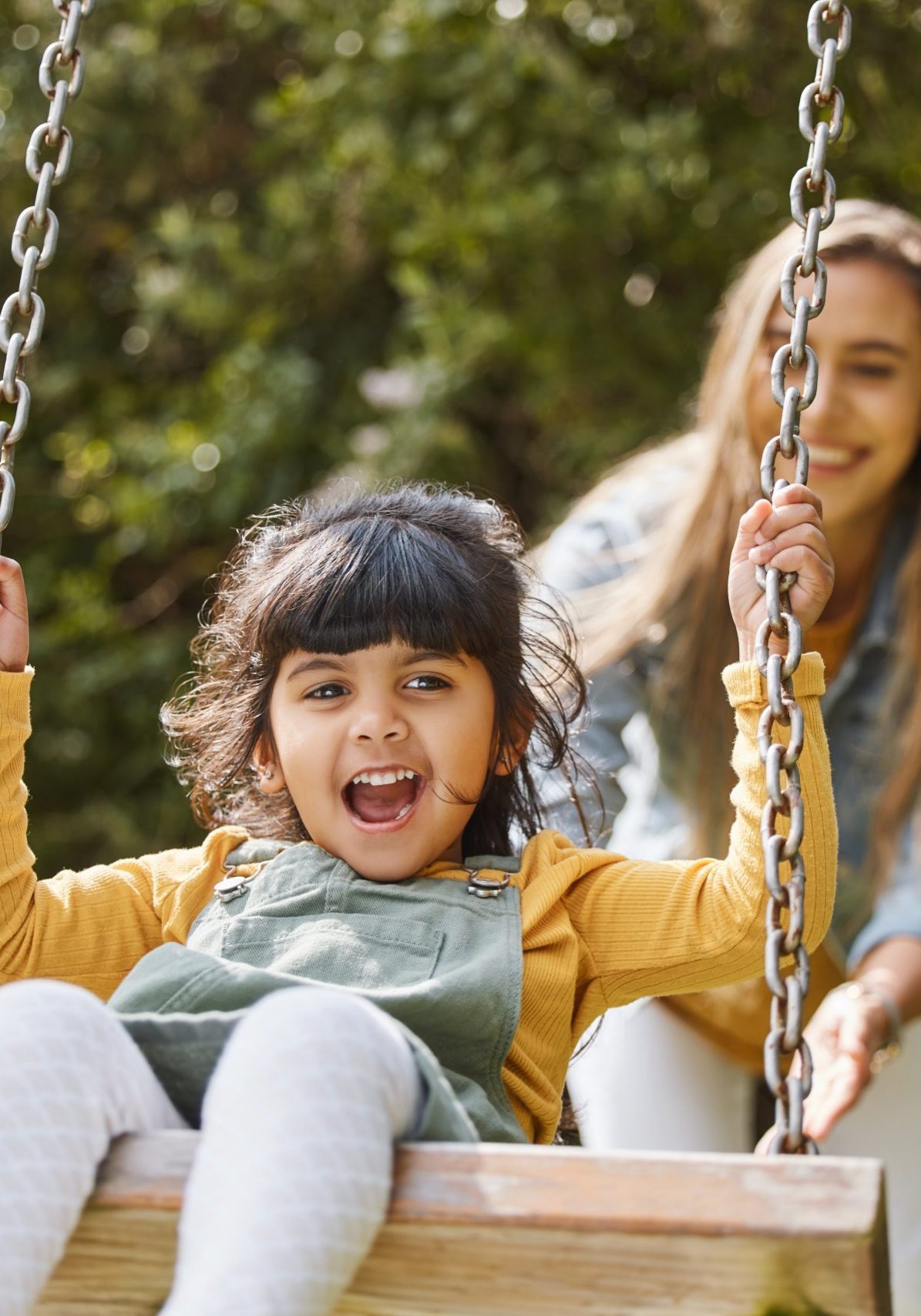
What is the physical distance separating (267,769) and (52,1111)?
2.14ft

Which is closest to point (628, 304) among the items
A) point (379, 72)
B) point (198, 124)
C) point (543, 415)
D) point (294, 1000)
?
point (543, 415)

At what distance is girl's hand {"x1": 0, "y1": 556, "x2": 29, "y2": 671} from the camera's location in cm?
159

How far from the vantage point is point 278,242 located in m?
4.43

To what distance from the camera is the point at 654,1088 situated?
106 inches

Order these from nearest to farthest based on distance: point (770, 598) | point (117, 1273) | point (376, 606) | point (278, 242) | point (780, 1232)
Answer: point (780, 1232)
point (117, 1273)
point (770, 598)
point (376, 606)
point (278, 242)

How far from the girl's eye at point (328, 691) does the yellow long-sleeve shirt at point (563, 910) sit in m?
0.19

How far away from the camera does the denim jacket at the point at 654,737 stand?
102 inches

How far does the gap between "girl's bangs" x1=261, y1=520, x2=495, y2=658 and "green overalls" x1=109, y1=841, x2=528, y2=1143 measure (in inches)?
8.2

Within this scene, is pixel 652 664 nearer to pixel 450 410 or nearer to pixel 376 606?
pixel 376 606

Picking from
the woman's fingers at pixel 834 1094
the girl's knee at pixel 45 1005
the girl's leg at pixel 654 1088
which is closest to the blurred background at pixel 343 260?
the girl's leg at pixel 654 1088

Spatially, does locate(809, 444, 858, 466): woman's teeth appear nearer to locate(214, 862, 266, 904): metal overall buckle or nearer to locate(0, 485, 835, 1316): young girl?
locate(0, 485, 835, 1316): young girl

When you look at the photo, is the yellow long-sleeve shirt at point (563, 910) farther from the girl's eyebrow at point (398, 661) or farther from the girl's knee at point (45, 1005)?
the girl's knee at point (45, 1005)

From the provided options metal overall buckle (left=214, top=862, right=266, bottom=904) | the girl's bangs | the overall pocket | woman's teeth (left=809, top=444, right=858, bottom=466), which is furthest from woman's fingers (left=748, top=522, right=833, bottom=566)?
woman's teeth (left=809, top=444, right=858, bottom=466)

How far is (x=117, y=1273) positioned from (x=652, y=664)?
160cm
